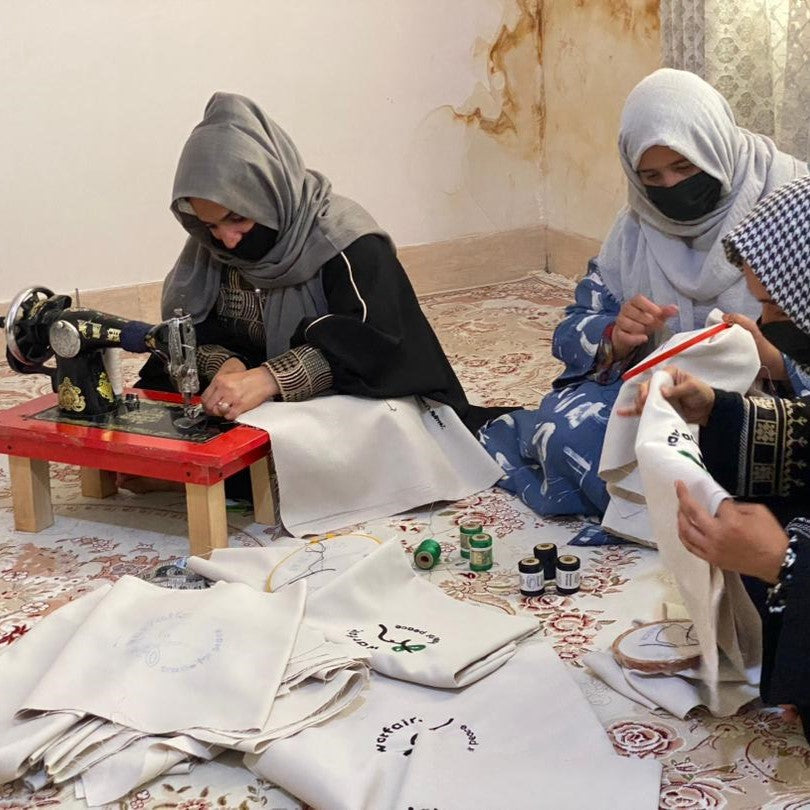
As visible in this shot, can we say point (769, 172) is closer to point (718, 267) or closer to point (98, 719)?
point (718, 267)

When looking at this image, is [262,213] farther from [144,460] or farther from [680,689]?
[680,689]

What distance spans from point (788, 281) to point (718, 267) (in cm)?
84

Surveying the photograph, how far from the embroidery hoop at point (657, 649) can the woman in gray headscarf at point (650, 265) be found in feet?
2.08

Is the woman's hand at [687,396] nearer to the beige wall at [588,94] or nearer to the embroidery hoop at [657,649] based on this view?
the embroidery hoop at [657,649]

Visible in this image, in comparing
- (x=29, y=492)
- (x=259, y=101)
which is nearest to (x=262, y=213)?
(x=29, y=492)

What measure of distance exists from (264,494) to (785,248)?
1498 millimetres

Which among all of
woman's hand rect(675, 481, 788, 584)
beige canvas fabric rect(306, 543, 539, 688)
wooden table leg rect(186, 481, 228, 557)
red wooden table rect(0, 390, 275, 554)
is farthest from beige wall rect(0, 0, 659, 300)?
woman's hand rect(675, 481, 788, 584)

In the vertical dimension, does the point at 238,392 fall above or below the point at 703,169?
below

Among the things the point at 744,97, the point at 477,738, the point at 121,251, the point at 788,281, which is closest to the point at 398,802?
the point at 477,738

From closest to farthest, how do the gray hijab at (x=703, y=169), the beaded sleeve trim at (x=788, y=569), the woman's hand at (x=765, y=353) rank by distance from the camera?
the beaded sleeve trim at (x=788, y=569) < the woman's hand at (x=765, y=353) < the gray hijab at (x=703, y=169)

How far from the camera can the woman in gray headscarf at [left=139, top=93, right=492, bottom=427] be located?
3.12m

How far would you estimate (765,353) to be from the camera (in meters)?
2.67

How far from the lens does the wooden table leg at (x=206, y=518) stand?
2941 mm

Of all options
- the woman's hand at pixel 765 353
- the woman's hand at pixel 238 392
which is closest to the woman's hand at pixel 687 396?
the woman's hand at pixel 765 353
